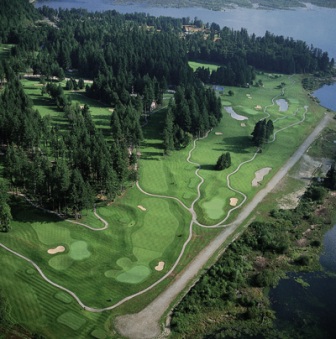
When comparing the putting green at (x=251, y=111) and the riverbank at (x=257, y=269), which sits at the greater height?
the riverbank at (x=257, y=269)

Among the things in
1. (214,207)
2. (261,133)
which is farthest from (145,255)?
(261,133)

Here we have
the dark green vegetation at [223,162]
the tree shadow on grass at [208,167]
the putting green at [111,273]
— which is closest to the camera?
the putting green at [111,273]

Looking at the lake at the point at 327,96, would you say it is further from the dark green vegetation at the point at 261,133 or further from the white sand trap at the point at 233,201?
the white sand trap at the point at 233,201

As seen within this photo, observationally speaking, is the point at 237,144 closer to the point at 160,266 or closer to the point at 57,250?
the point at 160,266

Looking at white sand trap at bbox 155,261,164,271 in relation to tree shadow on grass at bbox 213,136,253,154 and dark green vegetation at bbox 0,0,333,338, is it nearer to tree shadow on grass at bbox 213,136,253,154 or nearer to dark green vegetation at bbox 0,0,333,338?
dark green vegetation at bbox 0,0,333,338

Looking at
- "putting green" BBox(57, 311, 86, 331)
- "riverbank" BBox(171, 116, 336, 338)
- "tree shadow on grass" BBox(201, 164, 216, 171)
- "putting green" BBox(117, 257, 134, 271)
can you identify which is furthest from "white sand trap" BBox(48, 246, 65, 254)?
"tree shadow on grass" BBox(201, 164, 216, 171)

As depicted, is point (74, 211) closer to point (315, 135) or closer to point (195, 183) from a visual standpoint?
point (195, 183)

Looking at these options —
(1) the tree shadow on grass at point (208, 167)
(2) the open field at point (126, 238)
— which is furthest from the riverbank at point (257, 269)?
Result: (1) the tree shadow on grass at point (208, 167)
